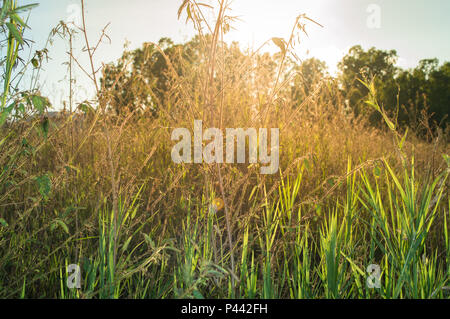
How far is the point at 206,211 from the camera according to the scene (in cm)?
151

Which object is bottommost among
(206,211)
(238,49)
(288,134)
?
(206,211)

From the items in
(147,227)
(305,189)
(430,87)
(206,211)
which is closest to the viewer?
(206,211)

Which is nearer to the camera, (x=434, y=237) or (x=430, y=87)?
(x=434, y=237)
